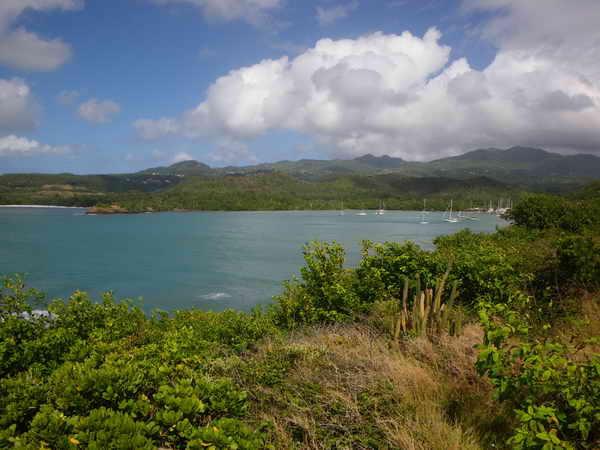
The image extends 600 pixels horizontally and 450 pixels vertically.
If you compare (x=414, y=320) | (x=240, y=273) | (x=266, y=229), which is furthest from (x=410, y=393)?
(x=266, y=229)

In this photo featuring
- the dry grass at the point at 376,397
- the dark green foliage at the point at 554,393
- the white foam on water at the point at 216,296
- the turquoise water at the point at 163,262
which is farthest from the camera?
the turquoise water at the point at 163,262

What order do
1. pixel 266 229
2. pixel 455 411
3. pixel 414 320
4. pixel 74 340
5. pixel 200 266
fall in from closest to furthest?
pixel 455 411
pixel 414 320
pixel 74 340
pixel 200 266
pixel 266 229

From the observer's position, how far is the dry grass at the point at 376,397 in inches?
135

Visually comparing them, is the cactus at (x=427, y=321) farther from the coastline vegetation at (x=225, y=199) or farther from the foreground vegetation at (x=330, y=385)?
the coastline vegetation at (x=225, y=199)

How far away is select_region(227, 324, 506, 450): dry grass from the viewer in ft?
11.3

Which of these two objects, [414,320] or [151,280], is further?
[151,280]

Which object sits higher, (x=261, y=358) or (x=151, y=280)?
(x=261, y=358)

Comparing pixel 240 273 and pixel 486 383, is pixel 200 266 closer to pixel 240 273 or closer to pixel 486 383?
pixel 240 273

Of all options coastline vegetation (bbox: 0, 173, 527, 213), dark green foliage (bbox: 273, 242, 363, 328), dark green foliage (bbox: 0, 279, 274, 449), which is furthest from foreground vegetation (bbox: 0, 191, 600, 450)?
coastline vegetation (bbox: 0, 173, 527, 213)

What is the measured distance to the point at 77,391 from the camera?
3.31 m

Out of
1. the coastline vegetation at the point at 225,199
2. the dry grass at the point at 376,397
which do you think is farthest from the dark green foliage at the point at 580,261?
the coastline vegetation at the point at 225,199

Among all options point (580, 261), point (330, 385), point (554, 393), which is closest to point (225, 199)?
point (580, 261)

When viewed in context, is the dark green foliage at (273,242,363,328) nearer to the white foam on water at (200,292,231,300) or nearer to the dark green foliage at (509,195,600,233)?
the white foam on water at (200,292,231,300)

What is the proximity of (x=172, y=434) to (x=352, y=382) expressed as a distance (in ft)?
6.92
